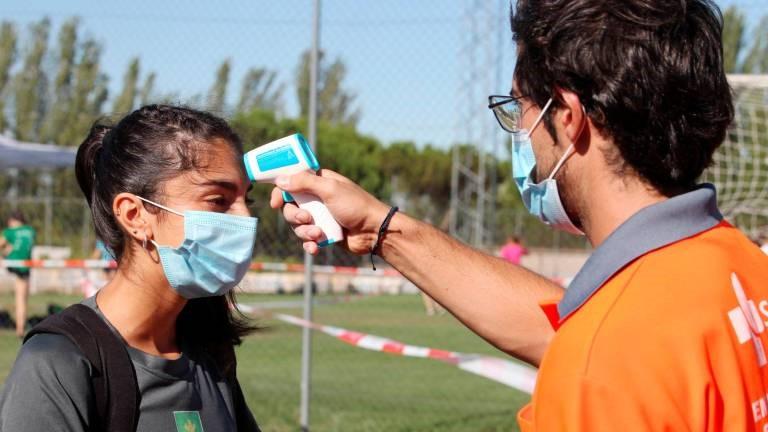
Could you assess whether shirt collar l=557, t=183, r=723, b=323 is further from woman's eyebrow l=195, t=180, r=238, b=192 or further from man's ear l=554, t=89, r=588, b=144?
woman's eyebrow l=195, t=180, r=238, b=192

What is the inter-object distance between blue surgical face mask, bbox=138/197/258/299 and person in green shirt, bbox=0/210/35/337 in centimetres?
1235

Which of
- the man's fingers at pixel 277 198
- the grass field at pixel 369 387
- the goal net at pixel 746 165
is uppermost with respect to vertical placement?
the man's fingers at pixel 277 198

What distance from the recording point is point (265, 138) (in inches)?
341

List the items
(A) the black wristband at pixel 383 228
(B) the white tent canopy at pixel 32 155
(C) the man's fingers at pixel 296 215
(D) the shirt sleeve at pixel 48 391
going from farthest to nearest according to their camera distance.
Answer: (B) the white tent canopy at pixel 32 155
(A) the black wristband at pixel 383 228
(C) the man's fingers at pixel 296 215
(D) the shirt sleeve at pixel 48 391

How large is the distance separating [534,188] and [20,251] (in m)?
14.6

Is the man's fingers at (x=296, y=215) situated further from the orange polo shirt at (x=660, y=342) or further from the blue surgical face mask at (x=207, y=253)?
the orange polo shirt at (x=660, y=342)

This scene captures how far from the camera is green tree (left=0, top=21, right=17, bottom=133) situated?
38.3ft

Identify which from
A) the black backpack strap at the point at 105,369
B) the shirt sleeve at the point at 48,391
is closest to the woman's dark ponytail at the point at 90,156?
the black backpack strap at the point at 105,369

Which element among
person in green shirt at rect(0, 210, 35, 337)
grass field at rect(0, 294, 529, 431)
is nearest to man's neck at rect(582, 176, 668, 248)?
grass field at rect(0, 294, 529, 431)

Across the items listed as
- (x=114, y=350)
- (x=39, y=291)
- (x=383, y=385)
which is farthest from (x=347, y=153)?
(x=114, y=350)

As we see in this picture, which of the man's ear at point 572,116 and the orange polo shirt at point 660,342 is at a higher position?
the man's ear at point 572,116

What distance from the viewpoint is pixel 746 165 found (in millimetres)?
14188

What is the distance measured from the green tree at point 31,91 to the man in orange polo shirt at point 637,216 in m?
12.0

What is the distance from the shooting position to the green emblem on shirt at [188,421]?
2.63 meters
